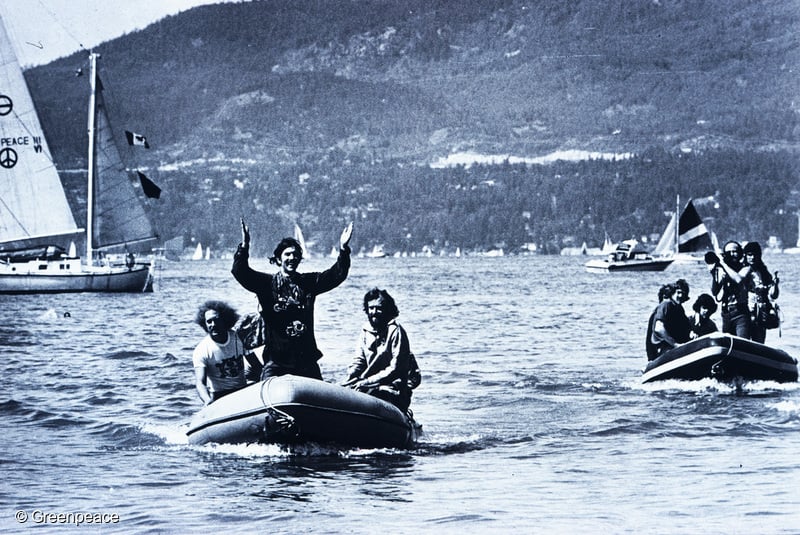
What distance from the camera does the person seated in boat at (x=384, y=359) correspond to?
39.0 ft

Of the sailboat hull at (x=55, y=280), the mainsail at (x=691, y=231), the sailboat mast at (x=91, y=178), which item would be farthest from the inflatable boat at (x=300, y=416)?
the mainsail at (x=691, y=231)

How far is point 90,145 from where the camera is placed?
58.9 metres

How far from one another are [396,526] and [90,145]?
52.6 m

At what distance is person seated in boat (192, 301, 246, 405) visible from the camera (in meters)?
11.5

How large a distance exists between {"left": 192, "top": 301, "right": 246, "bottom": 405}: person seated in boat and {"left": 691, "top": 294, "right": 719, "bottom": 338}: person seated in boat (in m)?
7.33

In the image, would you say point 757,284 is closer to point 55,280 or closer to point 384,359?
point 384,359

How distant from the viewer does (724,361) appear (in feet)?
55.7

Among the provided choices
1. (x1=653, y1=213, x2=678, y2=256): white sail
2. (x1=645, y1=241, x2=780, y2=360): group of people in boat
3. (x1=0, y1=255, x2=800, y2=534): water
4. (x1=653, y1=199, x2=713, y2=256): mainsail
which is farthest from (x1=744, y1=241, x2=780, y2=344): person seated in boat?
(x1=653, y1=213, x2=678, y2=256): white sail

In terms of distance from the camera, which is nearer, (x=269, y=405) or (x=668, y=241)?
(x=269, y=405)

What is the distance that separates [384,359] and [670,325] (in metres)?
6.54

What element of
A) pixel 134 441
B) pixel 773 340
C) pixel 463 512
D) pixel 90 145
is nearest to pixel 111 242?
pixel 90 145

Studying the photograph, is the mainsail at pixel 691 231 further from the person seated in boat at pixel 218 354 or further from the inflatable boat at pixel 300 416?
the person seated in boat at pixel 218 354

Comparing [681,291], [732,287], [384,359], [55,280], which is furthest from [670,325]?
[55,280]

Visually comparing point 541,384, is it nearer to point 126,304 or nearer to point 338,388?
point 338,388
